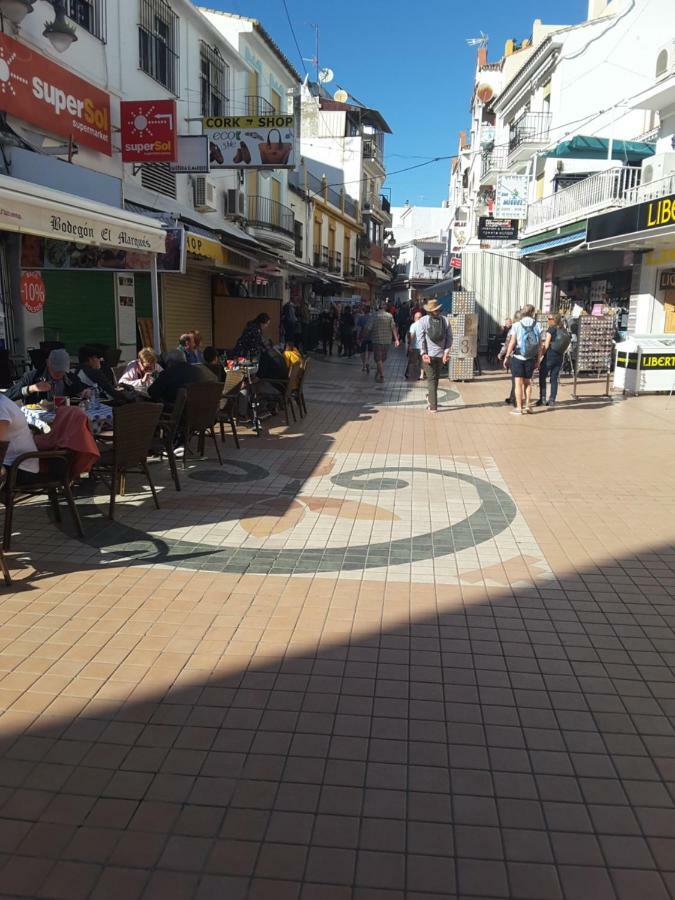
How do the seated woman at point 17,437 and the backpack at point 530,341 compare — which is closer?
the seated woman at point 17,437

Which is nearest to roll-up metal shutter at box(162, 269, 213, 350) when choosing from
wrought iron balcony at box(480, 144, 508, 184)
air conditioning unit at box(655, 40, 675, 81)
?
air conditioning unit at box(655, 40, 675, 81)

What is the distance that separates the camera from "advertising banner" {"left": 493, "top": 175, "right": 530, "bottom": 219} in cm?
2256

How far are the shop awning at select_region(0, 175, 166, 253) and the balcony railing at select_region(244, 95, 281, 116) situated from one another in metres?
13.7

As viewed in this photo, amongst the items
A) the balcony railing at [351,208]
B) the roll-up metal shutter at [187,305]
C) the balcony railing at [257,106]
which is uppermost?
the balcony railing at [351,208]

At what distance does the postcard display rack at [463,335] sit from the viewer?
16.7 m

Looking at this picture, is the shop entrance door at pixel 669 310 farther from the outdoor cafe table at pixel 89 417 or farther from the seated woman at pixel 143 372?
the outdoor cafe table at pixel 89 417

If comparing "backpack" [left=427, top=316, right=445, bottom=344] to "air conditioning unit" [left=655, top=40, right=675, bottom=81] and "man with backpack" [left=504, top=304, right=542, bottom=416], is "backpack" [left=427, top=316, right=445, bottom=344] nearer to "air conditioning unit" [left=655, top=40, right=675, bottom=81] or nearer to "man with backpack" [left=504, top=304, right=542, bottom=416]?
"man with backpack" [left=504, top=304, right=542, bottom=416]

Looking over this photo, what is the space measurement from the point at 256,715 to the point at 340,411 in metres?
9.17

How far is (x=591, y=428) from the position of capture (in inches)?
417

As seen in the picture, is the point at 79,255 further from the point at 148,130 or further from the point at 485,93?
the point at 485,93

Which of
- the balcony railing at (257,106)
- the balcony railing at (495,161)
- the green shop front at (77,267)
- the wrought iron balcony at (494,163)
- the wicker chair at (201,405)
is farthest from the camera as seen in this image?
the wrought iron balcony at (494,163)

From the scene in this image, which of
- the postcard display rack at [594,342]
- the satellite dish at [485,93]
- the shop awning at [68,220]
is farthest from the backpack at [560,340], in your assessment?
the satellite dish at [485,93]

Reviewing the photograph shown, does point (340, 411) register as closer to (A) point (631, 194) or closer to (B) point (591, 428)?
(B) point (591, 428)

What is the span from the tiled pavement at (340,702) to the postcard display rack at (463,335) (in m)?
10.8
